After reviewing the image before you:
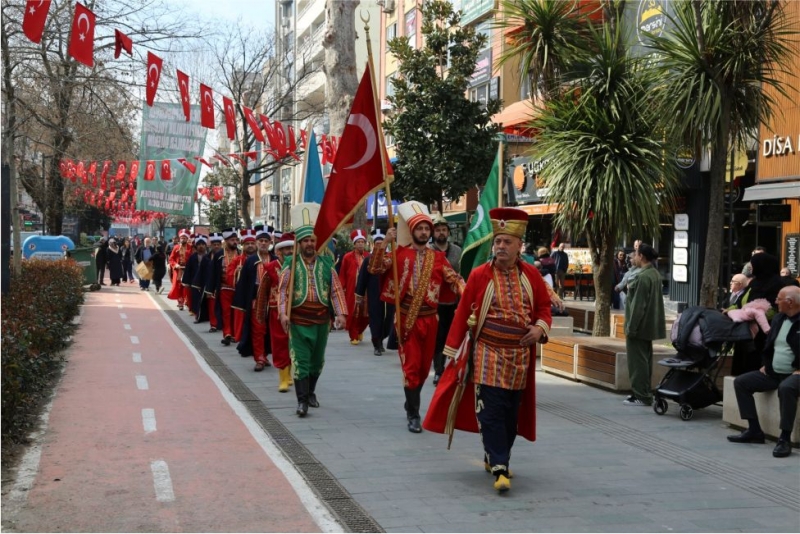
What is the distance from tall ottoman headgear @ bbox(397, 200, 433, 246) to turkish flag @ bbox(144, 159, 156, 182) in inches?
759

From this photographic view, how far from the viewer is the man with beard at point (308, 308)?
1011 cm

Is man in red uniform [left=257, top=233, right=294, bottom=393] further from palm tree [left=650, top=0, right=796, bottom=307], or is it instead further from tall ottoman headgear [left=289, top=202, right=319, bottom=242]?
palm tree [left=650, top=0, right=796, bottom=307]

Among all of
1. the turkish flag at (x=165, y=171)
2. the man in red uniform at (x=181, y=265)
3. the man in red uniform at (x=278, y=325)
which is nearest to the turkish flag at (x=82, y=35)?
the man in red uniform at (x=278, y=325)

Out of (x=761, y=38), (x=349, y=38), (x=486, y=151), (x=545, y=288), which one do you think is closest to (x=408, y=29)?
(x=349, y=38)

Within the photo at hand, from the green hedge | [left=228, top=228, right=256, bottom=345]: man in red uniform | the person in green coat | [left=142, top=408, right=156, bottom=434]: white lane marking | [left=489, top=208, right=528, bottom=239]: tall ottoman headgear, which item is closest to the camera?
[left=489, top=208, right=528, bottom=239]: tall ottoman headgear

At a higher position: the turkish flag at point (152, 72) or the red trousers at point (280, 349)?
the turkish flag at point (152, 72)

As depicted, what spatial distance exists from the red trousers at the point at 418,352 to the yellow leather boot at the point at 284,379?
272 centimetres

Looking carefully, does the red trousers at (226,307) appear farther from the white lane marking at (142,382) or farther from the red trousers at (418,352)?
the red trousers at (418,352)

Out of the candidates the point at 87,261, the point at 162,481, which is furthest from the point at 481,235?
the point at 87,261

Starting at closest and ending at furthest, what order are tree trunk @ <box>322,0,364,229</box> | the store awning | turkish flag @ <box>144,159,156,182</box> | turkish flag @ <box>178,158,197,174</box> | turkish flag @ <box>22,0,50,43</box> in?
turkish flag @ <box>22,0,50,43</box>
the store awning
tree trunk @ <box>322,0,364,229</box>
turkish flag @ <box>144,159,156,182</box>
turkish flag @ <box>178,158,197,174</box>

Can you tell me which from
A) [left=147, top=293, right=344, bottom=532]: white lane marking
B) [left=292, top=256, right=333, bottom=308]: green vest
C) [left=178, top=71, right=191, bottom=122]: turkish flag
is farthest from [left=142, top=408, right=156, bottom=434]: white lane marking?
[left=178, top=71, right=191, bottom=122]: turkish flag

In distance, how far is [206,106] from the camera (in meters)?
17.5

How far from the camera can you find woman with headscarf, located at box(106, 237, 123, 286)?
3684 centimetres

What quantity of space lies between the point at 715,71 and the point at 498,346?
6.37 m
